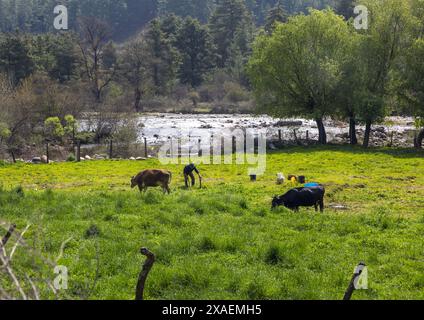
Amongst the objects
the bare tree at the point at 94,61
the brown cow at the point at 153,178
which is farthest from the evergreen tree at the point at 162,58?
the brown cow at the point at 153,178

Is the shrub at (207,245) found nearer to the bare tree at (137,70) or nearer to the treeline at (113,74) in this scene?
the treeline at (113,74)

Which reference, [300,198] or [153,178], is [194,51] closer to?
[153,178]

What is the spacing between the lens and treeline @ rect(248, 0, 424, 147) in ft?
108

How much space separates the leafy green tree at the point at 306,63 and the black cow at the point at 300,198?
69.0 feet

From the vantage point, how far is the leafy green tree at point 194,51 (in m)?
84.4

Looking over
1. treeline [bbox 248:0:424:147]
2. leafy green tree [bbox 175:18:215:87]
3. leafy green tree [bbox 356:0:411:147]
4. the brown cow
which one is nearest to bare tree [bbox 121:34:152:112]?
leafy green tree [bbox 175:18:215:87]

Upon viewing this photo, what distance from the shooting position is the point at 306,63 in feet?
115

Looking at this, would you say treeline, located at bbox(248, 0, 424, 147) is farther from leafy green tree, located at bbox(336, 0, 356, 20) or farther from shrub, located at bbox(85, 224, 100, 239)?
leafy green tree, located at bbox(336, 0, 356, 20)

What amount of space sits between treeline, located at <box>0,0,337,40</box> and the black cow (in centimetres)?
16804

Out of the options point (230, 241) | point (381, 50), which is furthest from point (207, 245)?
point (381, 50)

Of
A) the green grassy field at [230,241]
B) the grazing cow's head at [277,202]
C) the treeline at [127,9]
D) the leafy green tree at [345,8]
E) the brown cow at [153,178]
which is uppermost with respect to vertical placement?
the treeline at [127,9]

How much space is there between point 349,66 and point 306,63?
2.96 metres

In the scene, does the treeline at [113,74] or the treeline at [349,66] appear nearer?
the treeline at [349,66]
